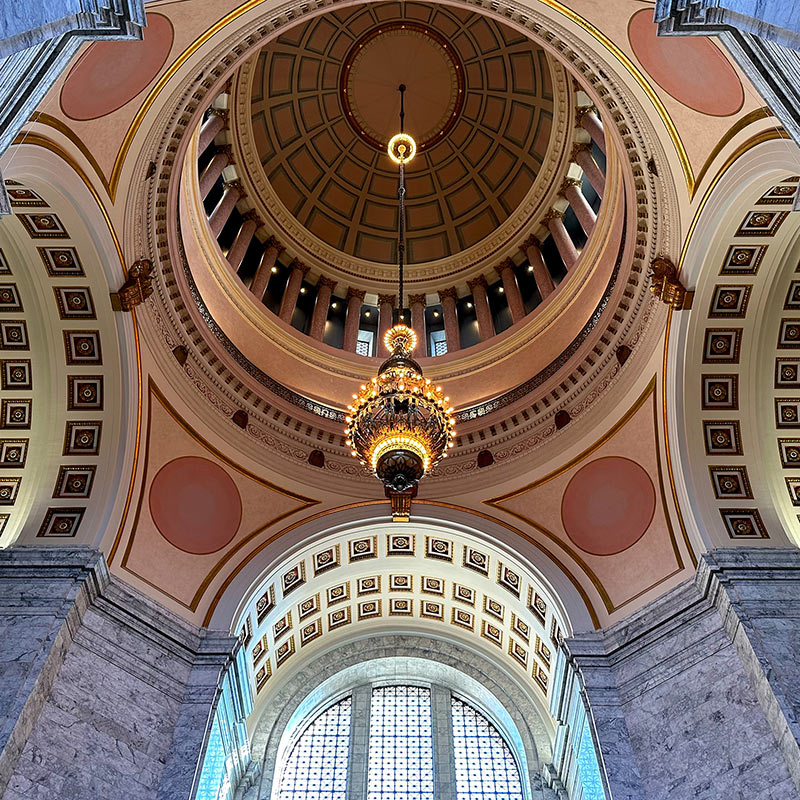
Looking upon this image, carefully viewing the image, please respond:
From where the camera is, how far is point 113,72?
315 inches

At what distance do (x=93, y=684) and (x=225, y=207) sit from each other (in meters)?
9.72

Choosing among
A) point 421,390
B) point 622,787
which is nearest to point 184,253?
point 421,390

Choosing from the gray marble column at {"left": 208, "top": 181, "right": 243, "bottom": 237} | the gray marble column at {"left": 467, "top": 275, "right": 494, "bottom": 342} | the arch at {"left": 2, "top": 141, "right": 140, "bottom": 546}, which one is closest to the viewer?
the arch at {"left": 2, "top": 141, "right": 140, "bottom": 546}

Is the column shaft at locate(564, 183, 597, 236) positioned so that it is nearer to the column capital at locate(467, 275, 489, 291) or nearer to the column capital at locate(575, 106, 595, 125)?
the column capital at locate(575, 106, 595, 125)

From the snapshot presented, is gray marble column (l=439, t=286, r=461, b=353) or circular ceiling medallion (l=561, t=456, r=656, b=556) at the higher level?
gray marble column (l=439, t=286, r=461, b=353)

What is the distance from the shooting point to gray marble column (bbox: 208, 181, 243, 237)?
14117 mm

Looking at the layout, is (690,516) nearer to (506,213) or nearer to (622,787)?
(622,787)

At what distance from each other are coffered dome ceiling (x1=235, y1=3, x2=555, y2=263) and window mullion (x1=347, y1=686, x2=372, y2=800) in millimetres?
10192

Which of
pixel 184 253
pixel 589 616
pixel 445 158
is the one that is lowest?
pixel 589 616

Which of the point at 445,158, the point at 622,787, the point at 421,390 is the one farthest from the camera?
the point at 445,158

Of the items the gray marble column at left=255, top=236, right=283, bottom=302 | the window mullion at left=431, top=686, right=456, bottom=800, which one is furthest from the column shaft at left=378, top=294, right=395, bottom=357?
the window mullion at left=431, top=686, right=456, bottom=800

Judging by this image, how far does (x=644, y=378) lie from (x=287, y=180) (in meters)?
10.2

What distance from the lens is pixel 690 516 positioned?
10.0 meters

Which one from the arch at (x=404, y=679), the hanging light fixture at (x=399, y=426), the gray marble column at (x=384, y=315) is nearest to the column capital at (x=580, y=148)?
the gray marble column at (x=384, y=315)
